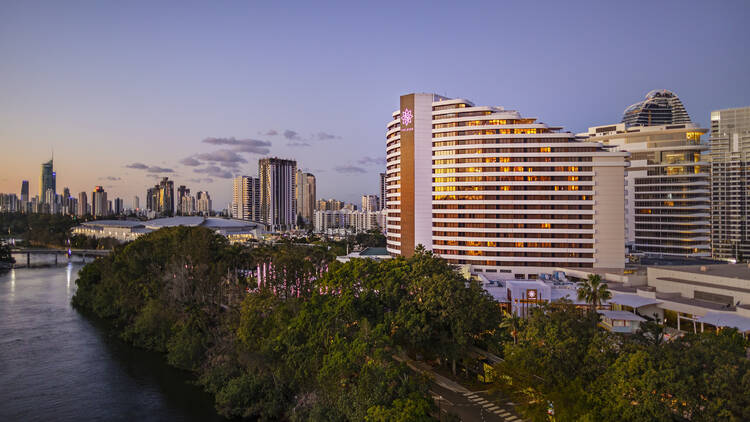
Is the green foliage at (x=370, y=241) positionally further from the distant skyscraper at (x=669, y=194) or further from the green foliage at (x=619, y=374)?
the green foliage at (x=619, y=374)

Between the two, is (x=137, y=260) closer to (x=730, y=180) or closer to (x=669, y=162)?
(x=669, y=162)

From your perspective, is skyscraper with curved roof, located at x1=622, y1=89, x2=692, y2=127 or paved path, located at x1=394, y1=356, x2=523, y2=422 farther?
skyscraper with curved roof, located at x1=622, y1=89, x2=692, y2=127

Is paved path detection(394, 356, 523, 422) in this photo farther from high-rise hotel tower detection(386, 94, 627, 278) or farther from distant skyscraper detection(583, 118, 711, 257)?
distant skyscraper detection(583, 118, 711, 257)

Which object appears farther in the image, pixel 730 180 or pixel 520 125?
pixel 730 180

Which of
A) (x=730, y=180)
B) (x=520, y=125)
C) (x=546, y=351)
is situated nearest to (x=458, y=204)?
(x=520, y=125)

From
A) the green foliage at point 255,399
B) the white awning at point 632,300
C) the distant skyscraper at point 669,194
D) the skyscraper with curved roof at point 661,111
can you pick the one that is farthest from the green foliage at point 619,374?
the skyscraper with curved roof at point 661,111

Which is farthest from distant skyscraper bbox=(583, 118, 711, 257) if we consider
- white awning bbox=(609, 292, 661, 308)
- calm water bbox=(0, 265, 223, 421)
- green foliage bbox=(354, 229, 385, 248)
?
calm water bbox=(0, 265, 223, 421)
